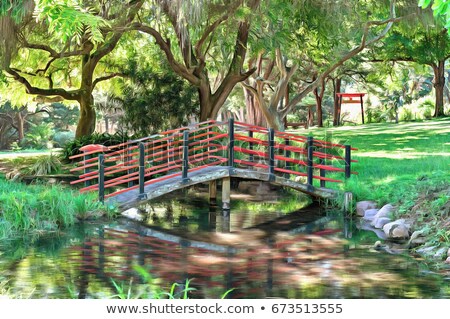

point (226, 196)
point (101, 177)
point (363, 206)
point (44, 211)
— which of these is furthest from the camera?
point (226, 196)

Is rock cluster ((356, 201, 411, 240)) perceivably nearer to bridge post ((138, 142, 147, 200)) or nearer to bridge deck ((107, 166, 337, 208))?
bridge deck ((107, 166, 337, 208))

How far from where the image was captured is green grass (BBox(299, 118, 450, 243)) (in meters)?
12.8

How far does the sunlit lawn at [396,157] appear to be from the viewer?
15127 millimetres

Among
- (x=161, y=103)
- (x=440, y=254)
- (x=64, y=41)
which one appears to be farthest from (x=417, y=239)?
(x=161, y=103)

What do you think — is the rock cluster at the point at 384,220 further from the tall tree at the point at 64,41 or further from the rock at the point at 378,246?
the tall tree at the point at 64,41

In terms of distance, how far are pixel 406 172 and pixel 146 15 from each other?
821 cm

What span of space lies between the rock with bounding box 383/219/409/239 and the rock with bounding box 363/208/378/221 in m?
1.30

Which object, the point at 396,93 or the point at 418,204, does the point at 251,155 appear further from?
the point at 396,93

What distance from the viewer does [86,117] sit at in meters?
23.6

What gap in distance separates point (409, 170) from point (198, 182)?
5.21 m

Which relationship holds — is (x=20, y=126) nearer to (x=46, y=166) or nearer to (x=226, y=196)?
(x=46, y=166)
